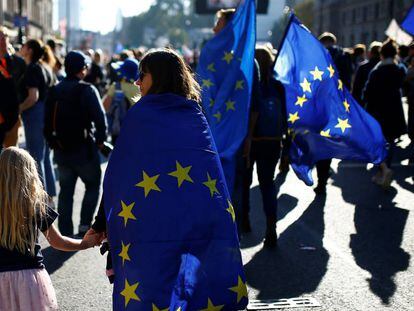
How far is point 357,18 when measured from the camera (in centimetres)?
7069

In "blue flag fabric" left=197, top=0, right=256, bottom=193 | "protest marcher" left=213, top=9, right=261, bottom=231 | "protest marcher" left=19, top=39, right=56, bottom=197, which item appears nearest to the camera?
"blue flag fabric" left=197, top=0, right=256, bottom=193

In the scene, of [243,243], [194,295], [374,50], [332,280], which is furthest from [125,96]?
[194,295]

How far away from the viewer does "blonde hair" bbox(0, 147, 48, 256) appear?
3.54 metres

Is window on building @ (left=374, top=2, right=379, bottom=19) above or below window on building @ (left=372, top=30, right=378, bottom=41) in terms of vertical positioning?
above

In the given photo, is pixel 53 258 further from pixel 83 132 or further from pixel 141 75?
pixel 141 75

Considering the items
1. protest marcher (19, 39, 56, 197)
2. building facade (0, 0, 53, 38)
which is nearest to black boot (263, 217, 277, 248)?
protest marcher (19, 39, 56, 197)

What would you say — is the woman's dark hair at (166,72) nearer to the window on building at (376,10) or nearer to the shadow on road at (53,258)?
the shadow on road at (53,258)

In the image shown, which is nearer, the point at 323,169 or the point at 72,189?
the point at 72,189

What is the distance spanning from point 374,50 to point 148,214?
894 cm

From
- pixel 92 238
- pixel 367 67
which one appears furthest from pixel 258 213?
pixel 367 67

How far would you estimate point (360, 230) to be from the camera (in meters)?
7.39

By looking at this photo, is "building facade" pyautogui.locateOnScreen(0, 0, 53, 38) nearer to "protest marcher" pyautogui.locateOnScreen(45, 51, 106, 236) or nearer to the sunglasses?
"protest marcher" pyautogui.locateOnScreen(45, 51, 106, 236)

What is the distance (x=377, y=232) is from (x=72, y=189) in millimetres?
3002

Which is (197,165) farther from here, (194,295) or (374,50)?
(374,50)
